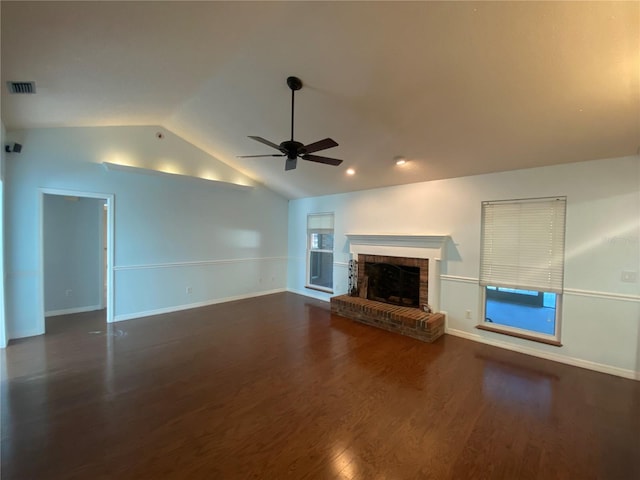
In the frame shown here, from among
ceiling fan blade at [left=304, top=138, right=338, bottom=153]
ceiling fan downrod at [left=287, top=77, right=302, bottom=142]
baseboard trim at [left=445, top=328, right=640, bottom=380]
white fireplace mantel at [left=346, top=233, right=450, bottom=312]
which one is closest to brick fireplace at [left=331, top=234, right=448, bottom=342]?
white fireplace mantel at [left=346, top=233, right=450, bottom=312]

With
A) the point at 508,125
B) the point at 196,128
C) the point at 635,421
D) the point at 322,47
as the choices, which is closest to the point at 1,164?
the point at 196,128

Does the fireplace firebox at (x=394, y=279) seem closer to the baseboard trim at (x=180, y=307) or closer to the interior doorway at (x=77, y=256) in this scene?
the baseboard trim at (x=180, y=307)

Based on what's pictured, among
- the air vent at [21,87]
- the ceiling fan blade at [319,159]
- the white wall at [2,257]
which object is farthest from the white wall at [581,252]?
the white wall at [2,257]

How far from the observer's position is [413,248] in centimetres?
479

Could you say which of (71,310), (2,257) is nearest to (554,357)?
(2,257)

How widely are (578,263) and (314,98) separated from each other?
3.96 m

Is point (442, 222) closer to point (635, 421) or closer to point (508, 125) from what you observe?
point (508, 125)

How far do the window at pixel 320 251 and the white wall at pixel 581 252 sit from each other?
8.73ft

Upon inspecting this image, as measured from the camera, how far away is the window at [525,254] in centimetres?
356

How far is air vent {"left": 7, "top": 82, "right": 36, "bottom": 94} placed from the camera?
8.88 feet

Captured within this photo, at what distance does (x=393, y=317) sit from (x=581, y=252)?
2612 millimetres

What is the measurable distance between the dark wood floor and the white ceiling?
288 centimetres

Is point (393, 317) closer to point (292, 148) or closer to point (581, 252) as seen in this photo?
point (581, 252)

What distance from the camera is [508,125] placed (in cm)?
305
